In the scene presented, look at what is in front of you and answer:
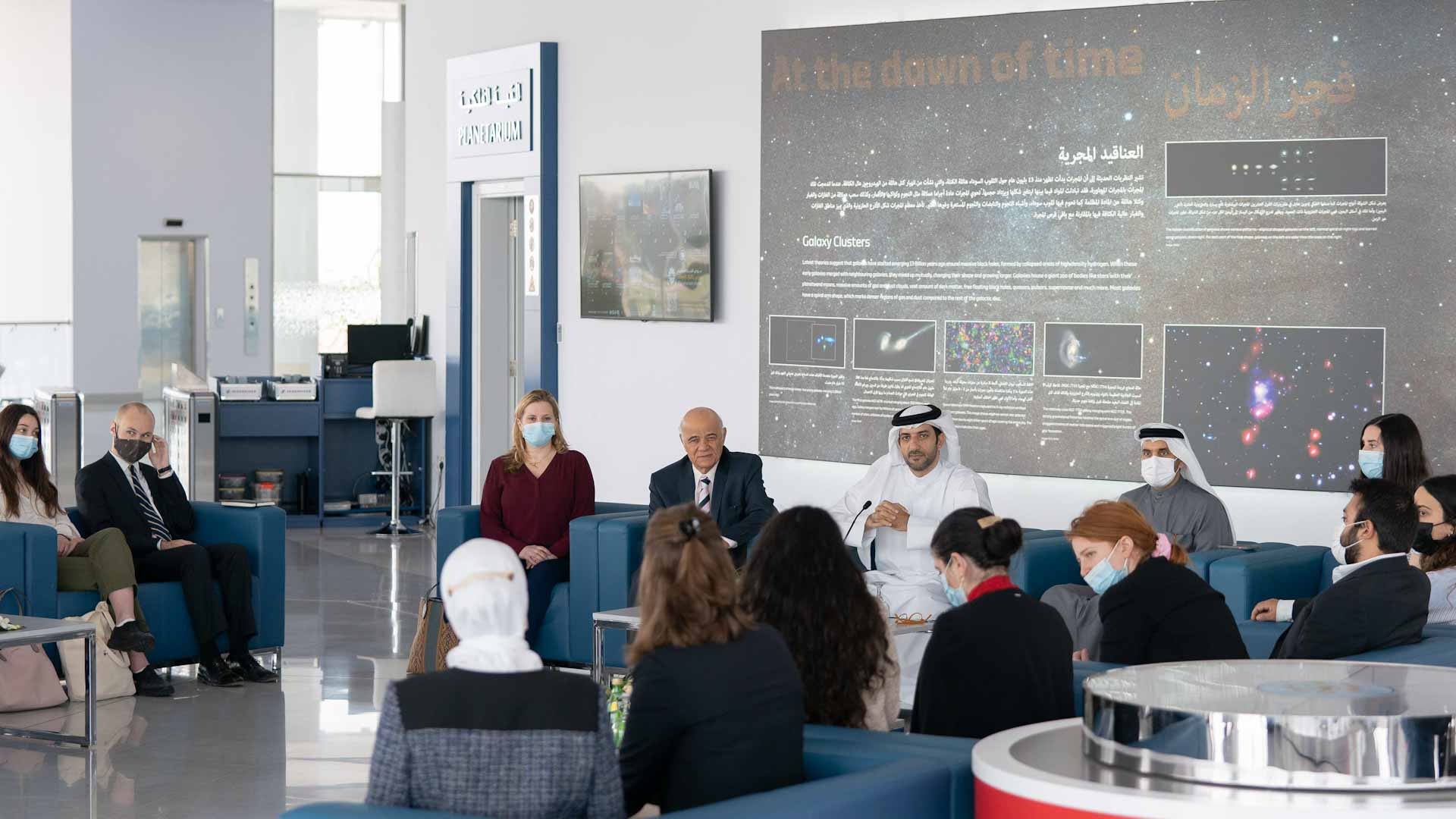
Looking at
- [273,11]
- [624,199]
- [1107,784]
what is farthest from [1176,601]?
[273,11]

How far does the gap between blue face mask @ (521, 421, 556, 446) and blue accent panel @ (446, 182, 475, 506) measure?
492 centimetres

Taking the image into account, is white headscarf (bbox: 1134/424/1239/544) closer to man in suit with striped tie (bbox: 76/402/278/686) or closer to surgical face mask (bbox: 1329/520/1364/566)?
surgical face mask (bbox: 1329/520/1364/566)

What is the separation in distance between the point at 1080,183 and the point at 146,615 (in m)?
4.72

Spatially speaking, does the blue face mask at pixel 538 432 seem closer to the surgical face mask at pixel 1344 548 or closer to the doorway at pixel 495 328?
the surgical face mask at pixel 1344 548

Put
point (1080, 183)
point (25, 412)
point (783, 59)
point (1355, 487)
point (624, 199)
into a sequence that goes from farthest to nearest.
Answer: point (624, 199), point (783, 59), point (1080, 183), point (25, 412), point (1355, 487)

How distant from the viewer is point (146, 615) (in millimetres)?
7340

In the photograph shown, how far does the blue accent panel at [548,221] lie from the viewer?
11.0m

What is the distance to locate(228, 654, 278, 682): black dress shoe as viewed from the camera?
7.61 metres

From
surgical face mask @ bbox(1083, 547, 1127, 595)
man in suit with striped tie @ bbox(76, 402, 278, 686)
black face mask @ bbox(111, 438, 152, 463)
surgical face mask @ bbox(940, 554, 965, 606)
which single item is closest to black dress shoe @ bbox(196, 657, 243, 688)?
man in suit with striped tie @ bbox(76, 402, 278, 686)

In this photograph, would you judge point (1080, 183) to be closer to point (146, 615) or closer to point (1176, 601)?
point (1176, 601)

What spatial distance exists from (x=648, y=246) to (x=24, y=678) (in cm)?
464

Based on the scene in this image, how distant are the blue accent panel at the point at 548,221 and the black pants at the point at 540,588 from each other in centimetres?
340

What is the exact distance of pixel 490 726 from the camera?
2965 mm

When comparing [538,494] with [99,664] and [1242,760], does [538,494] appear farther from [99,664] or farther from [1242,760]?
[1242,760]
